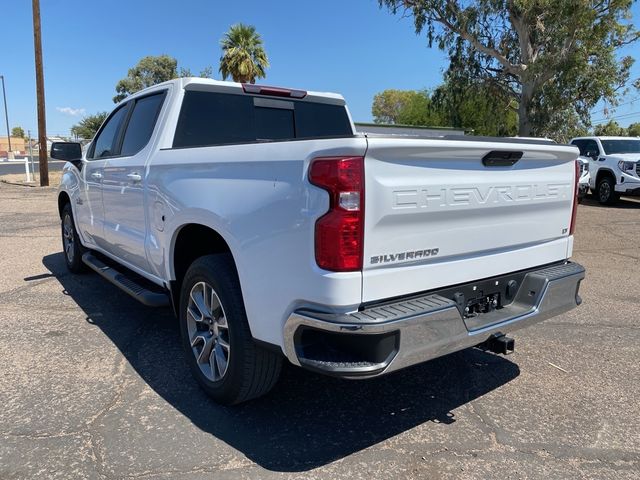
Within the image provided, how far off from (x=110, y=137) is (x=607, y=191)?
1466 cm

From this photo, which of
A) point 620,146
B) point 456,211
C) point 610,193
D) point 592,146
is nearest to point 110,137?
point 456,211

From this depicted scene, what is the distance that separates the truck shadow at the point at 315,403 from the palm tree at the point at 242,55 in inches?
1236

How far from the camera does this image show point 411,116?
4694 centimetres

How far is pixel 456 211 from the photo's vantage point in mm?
2766

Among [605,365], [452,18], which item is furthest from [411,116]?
[605,365]

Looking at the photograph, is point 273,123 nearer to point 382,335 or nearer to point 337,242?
point 337,242

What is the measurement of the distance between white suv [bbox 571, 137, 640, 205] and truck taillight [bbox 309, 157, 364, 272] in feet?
→ 48.5

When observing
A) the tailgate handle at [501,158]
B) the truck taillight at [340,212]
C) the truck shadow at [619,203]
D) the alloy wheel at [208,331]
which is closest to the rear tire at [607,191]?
the truck shadow at [619,203]

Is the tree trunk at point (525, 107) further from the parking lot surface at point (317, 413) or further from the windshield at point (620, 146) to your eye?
the parking lot surface at point (317, 413)

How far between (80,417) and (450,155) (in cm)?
264

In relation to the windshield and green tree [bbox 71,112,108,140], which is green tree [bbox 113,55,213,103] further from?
the windshield

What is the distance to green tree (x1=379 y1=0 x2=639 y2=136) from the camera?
20.9 metres

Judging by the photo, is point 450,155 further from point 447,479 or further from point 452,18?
point 452,18

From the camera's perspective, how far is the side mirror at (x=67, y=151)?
5680mm
